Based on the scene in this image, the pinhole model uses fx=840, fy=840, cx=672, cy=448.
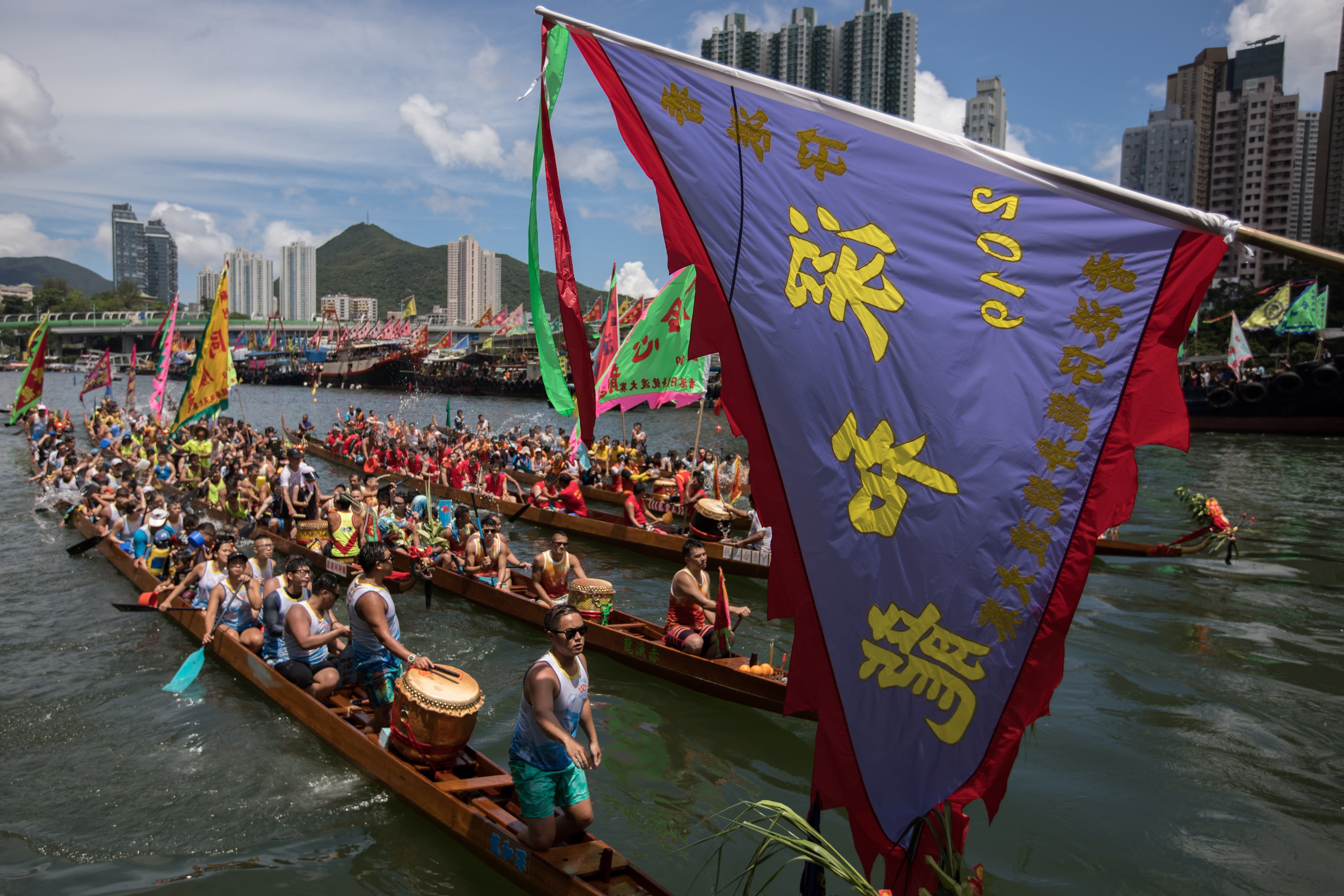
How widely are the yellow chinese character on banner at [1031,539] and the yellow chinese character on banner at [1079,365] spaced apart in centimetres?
55

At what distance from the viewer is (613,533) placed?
18531mm

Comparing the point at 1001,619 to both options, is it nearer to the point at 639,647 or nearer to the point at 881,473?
the point at 881,473

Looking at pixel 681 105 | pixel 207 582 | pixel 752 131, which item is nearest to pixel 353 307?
pixel 207 582

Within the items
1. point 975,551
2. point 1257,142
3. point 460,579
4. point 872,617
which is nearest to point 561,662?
point 872,617

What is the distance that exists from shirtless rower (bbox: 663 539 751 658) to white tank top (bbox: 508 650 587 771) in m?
4.04

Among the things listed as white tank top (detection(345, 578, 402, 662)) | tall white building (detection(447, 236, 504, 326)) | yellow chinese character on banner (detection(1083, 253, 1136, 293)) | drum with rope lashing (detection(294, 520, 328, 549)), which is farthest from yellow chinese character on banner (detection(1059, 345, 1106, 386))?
tall white building (detection(447, 236, 504, 326))

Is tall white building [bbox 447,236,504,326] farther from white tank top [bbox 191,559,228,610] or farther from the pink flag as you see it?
white tank top [bbox 191,559,228,610]

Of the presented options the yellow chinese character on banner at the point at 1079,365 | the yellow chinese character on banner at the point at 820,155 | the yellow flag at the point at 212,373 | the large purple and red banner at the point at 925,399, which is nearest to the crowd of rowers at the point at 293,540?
the yellow flag at the point at 212,373

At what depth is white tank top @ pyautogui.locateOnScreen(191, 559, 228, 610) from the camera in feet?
37.2

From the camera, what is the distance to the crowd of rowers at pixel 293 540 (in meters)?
8.56

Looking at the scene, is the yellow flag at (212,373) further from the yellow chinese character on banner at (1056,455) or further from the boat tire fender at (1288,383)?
the boat tire fender at (1288,383)

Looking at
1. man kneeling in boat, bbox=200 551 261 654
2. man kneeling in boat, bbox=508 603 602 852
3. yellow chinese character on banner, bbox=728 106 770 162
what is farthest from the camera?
man kneeling in boat, bbox=200 551 261 654

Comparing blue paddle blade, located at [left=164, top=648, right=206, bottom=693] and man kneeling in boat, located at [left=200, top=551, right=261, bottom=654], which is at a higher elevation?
man kneeling in boat, located at [left=200, top=551, right=261, bottom=654]

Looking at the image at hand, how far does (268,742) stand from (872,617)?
26.7 ft
